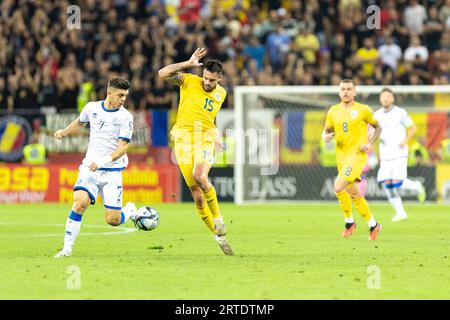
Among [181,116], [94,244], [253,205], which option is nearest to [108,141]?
[181,116]

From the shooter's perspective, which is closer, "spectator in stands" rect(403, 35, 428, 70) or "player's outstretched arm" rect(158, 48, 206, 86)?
"player's outstretched arm" rect(158, 48, 206, 86)

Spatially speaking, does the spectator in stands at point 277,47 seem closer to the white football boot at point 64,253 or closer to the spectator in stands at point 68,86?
the spectator in stands at point 68,86

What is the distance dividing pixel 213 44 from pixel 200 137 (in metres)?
14.8

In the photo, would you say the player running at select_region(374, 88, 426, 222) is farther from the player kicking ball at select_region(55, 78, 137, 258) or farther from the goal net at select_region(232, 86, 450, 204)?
the player kicking ball at select_region(55, 78, 137, 258)

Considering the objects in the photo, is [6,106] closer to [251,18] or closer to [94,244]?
[251,18]

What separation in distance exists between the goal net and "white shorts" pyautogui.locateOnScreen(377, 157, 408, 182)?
180 inches

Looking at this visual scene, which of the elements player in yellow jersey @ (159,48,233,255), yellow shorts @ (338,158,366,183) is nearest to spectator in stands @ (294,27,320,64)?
yellow shorts @ (338,158,366,183)

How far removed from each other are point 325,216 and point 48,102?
8338mm

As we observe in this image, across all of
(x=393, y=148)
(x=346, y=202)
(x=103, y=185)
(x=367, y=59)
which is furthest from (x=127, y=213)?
(x=367, y=59)

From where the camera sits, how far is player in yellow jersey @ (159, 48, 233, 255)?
45.6ft

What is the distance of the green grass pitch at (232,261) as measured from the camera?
10.3 m

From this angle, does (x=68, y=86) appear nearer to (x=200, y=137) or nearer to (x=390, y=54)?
(x=390, y=54)

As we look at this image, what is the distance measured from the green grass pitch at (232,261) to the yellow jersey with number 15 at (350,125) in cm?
135

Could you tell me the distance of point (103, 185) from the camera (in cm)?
1350
